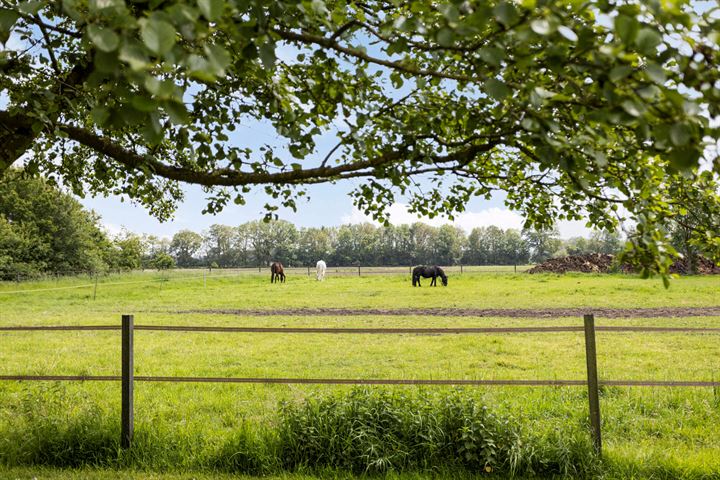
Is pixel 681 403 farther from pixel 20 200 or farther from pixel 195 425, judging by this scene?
pixel 20 200

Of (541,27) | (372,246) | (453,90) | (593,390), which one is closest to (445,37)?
(541,27)

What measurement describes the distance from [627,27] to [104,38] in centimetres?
163

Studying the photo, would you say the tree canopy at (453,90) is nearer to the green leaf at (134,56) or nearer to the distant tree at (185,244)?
the green leaf at (134,56)

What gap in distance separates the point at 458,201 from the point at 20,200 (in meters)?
54.5

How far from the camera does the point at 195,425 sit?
6.01m

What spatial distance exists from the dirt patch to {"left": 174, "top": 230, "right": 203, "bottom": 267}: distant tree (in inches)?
3933

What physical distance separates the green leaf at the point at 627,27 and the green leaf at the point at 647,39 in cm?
2

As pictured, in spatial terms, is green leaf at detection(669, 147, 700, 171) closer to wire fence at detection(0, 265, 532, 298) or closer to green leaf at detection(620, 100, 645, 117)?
green leaf at detection(620, 100, 645, 117)

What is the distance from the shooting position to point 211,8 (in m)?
1.53

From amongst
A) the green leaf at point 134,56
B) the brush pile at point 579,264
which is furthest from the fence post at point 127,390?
the brush pile at point 579,264

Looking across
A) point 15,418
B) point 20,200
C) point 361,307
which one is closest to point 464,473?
point 15,418

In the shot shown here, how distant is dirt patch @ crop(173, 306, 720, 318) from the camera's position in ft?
52.9

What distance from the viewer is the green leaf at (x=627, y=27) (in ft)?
5.44

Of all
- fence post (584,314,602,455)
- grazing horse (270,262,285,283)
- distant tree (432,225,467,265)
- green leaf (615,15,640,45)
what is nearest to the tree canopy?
green leaf (615,15,640,45)
